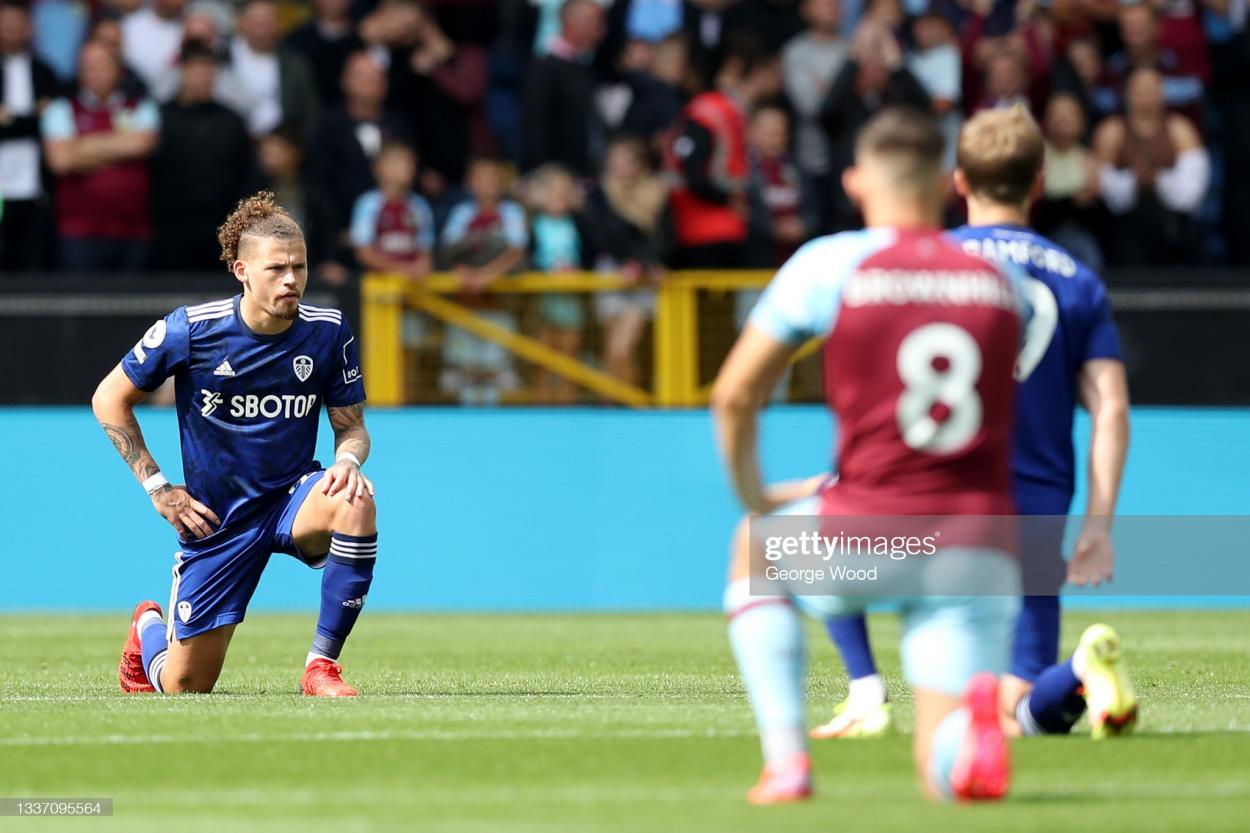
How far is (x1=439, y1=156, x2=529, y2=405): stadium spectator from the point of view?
15.9 meters

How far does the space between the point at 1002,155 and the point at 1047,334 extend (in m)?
0.56

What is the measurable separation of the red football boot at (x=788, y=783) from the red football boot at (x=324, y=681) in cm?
342

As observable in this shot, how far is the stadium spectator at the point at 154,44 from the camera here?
17141mm

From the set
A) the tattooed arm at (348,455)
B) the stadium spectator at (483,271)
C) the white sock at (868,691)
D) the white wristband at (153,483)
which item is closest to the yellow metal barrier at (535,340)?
the stadium spectator at (483,271)

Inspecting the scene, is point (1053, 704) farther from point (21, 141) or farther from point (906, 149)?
point (21, 141)

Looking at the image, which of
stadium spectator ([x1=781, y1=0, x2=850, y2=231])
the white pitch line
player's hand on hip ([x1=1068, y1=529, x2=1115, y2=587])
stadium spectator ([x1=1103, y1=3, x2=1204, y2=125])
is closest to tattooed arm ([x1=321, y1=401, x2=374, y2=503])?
the white pitch line

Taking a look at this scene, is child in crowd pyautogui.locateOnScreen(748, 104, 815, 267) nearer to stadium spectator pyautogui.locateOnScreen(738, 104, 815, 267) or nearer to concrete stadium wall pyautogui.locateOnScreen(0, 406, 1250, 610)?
stadium spectator pyautogui.locateOnScreen(738, 104, 815, 267)

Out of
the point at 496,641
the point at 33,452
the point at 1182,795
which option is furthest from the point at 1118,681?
the point at 33,452

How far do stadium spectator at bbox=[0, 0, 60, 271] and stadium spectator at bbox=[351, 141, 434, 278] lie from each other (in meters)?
2.37

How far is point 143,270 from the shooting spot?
54.4 feet

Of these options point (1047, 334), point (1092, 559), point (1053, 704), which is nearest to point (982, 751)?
point (1092, 559)

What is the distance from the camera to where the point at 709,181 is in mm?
16031

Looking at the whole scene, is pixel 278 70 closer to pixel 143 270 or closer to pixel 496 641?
pixel 143 270

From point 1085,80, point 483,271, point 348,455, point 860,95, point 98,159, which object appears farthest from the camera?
point 1085,80
